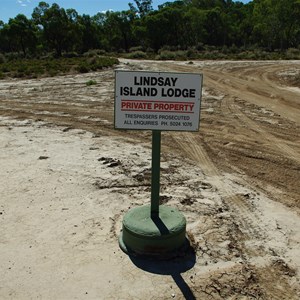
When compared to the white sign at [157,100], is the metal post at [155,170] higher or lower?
lower

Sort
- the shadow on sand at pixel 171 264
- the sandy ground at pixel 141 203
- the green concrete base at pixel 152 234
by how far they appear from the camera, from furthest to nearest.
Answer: the green concrete base at pixel 152 234
the shadow on sand at pixel 171 264
the sandy ground at pixel 141 203

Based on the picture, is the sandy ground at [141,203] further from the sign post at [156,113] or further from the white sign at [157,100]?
the white sign at [157,100]

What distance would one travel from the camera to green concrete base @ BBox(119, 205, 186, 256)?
4195 millimetres

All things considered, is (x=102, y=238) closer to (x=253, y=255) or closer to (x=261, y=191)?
(x=253, y=255)

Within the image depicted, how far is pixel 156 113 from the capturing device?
4098 mm

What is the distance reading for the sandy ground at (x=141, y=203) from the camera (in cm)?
385

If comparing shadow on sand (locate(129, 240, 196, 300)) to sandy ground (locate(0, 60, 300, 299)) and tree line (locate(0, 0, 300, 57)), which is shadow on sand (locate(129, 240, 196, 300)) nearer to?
sandy ground (locate(0, 60, 300, 299))

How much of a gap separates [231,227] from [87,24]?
244 feet

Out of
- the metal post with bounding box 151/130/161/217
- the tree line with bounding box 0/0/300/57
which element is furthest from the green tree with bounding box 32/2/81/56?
the metal post with bounding box 151/130/161/217

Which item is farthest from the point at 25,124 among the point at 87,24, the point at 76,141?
the point at 87,24

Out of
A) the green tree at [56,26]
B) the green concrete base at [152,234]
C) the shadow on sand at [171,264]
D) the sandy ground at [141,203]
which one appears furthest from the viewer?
the green tree at [56,26]

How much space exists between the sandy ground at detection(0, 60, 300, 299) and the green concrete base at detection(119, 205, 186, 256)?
0.14m

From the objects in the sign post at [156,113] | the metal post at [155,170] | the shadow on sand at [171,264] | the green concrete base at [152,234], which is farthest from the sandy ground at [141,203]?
the metal post at [155,170]

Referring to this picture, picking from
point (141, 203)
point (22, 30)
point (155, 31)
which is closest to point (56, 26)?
point (22, 30)
